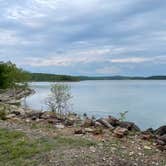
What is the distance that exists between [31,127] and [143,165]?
3936 millimetres

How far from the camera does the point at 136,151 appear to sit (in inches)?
255

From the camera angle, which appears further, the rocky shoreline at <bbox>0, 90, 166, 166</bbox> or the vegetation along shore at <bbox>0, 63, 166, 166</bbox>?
the rocky shoreline at <bbox>0, 90, 166, 166</bbox>

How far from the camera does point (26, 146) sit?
7059 mm

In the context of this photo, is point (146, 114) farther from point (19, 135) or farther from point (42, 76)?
point (42, 76)

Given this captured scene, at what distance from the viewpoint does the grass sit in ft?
21.4

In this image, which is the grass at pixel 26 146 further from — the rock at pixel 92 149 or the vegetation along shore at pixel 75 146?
the rock at pixel 92 149

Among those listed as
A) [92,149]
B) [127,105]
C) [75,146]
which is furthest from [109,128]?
[127,105]

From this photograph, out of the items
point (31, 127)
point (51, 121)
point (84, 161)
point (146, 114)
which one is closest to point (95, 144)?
point (84, 161)

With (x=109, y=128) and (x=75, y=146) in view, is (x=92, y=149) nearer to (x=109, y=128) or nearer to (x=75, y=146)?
(x=75, y=146)

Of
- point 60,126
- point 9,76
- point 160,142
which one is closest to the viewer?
point 160,142

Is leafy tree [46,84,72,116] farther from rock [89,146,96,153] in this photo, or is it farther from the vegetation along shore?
rock [89,146,96,153]

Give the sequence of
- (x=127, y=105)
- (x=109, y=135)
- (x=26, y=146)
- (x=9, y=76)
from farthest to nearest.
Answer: (x=9, y=76), (x=127, y=105), (x=109, y=135), (x=26, y=146)

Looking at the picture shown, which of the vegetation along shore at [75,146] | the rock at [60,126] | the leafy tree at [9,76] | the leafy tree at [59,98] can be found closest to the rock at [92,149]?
the vegetation along shore at [75,146]

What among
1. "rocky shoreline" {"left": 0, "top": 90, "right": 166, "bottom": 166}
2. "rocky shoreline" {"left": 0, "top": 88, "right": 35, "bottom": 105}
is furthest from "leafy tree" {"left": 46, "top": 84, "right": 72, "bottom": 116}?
"rocky shoreline" {"left": 0, "top": 88, "right": 35, "bottom": 105}
